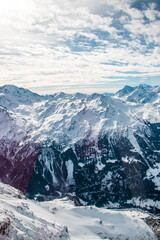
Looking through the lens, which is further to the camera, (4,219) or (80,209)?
(80,209)

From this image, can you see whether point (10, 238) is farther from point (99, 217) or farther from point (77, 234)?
point (99, 217)

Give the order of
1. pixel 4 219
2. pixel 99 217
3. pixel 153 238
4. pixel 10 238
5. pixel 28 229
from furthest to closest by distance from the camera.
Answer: pixel 99 217 → pixel 153 238 → pixel 28 229 → pixel 4 219 → pixel 10 238

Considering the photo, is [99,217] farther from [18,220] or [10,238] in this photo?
[10,238]

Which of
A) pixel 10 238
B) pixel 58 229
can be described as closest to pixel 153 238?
pixel 58 229

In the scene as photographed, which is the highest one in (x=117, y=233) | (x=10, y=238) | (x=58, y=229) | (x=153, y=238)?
(x=10, y=238)

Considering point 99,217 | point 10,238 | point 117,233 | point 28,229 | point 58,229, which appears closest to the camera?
point 10,238

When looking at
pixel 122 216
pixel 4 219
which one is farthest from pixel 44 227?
pixel 122 216

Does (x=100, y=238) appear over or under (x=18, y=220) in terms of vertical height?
under
